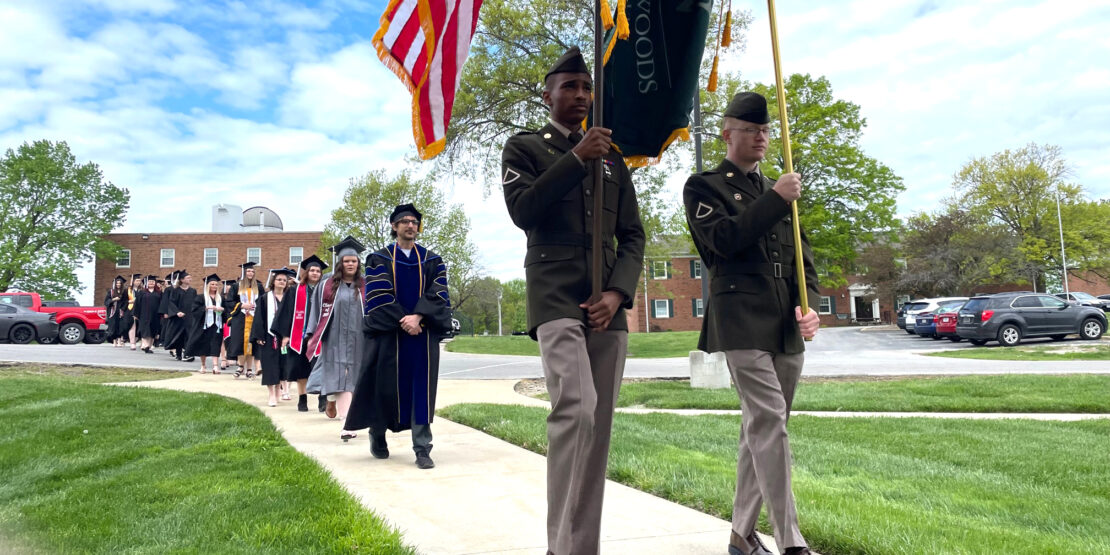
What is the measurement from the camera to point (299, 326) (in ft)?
35.0

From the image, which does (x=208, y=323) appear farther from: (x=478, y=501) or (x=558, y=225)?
(x=558, y=225)

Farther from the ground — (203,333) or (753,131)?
(753,131)

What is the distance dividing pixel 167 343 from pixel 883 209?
34.7m

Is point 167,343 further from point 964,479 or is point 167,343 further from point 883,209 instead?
point 883,209

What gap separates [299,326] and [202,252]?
178ft

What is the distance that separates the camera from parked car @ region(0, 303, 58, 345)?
27.9m

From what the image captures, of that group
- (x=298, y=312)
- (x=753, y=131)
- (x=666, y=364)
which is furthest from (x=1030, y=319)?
(x=753, y=131)

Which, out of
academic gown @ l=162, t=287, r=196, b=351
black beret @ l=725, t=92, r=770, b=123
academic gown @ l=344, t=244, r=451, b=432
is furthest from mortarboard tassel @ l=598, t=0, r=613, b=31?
academic gown @ l=162, t=287, r=196, b=351

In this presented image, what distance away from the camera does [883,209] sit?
40.3 meters

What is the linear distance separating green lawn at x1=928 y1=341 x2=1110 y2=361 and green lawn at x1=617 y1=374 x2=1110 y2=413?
7.02 m

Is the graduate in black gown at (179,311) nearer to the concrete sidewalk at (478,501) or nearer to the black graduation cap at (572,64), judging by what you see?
the concrete sidewalk at (478,501)

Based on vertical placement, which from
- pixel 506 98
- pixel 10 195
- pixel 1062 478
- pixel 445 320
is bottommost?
pixel 1062 478

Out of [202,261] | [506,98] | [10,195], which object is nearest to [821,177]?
[506,98]

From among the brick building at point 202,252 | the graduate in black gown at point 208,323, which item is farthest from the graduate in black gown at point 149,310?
the brick building at point 202,252
